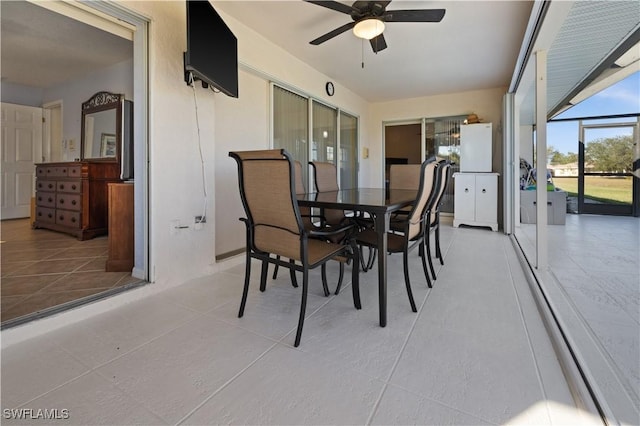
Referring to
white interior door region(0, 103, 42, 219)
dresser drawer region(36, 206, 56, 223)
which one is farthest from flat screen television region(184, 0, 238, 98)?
white interior door region(0, 103, 42, 219)

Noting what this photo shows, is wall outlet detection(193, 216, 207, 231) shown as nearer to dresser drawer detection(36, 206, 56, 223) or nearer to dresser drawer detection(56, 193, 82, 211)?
dresser drawer detection(56, 193, 82, 211)

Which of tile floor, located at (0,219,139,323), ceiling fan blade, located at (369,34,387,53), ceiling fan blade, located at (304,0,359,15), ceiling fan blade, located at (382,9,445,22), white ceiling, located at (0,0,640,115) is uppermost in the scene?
white ceiling, located at (0,0,640,115)

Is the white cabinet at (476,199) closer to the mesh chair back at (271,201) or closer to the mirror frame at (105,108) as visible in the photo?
the mesh chair back at (271,201)

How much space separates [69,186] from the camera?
3.84 m

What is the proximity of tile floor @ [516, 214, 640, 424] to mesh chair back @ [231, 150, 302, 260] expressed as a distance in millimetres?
1466

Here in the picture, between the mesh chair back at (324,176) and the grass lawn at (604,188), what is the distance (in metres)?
6.16

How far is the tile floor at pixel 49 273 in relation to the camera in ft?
6.09

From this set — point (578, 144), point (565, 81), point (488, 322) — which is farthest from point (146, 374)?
point (578, 144)

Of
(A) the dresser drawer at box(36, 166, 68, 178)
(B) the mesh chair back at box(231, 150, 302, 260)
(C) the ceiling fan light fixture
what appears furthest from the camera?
(A) the dresser drawer at box(36, 166, 68, 178)

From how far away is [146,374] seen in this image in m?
1.27

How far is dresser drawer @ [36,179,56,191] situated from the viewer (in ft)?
13.3

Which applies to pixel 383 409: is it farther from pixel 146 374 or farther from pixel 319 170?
pixel 319 170

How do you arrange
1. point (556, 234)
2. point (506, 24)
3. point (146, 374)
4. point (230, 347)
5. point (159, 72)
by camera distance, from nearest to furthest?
point (146, 374)
point (230, 347)
point (159, 72)
point (506, 24)
point (556, 234)

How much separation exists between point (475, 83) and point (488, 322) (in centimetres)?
452
